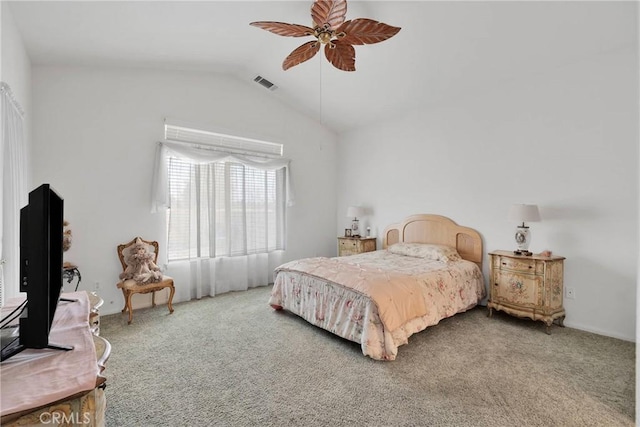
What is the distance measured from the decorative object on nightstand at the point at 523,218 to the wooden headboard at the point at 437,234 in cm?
56

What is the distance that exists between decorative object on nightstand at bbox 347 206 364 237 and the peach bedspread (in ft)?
13.8

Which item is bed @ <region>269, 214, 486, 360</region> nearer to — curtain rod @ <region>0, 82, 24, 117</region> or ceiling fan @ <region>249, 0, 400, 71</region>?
ceiling fan @ <region>249, 0, 400, 71</region>

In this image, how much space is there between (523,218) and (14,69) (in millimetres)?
5015

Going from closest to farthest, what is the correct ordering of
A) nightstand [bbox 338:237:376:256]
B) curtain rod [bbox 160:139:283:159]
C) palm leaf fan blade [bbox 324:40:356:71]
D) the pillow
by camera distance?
palm leaf fan blade [bbox 324:40:356:71] → the pillow → curtain rod [bbox 160:139:283:159] → nightstand [bbox 338:237:376:256]

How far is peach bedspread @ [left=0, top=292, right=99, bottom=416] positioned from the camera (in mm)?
834

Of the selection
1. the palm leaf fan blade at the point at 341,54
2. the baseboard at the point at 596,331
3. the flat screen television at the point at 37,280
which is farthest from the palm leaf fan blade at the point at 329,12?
the baseboard at the point at 596,331

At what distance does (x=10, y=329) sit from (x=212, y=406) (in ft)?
3.94

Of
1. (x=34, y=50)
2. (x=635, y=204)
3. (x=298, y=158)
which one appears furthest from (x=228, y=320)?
(x=635, y=204)

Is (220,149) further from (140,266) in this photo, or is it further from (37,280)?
(37,280)

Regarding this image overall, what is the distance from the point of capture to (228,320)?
11.3 ft

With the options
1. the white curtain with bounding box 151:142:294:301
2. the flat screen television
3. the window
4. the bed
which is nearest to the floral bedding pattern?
the bed

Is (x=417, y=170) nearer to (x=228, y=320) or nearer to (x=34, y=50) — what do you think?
(x=228, y=320)

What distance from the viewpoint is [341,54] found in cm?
256

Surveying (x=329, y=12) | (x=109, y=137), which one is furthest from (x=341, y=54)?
(x=109, y=137)
